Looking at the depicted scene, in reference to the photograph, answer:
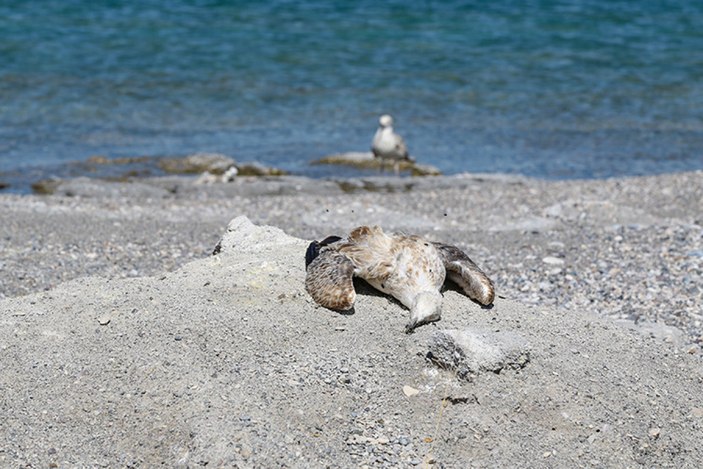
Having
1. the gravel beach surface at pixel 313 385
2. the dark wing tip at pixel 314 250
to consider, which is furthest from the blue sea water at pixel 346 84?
the gravel beach surface at pixel 313 385

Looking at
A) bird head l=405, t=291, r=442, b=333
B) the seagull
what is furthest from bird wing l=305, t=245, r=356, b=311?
the seagull

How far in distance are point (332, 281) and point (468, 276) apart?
0.89m

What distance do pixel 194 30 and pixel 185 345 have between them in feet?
69.4

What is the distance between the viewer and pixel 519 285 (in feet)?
25.5

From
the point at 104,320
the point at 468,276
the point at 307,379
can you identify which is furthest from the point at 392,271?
the point at 104,320

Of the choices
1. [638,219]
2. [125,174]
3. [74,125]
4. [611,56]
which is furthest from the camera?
[611,56]

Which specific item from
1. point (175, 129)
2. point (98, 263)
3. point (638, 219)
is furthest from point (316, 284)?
point (175, 129)

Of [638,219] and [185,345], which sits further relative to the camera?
[638,219]

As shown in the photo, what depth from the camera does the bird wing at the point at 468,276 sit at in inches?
225

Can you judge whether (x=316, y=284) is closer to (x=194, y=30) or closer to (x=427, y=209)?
(x=427, y=209)

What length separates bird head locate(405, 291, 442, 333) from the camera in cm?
526

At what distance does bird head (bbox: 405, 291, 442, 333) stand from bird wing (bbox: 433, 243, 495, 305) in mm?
413

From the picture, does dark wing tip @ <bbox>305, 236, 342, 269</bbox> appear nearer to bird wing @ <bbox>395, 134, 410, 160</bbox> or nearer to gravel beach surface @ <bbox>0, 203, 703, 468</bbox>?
gravel beach surface @ <bbox>0, 203, 703, 468</bbox>

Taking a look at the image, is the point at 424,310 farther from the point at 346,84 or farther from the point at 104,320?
the point at 346,84
